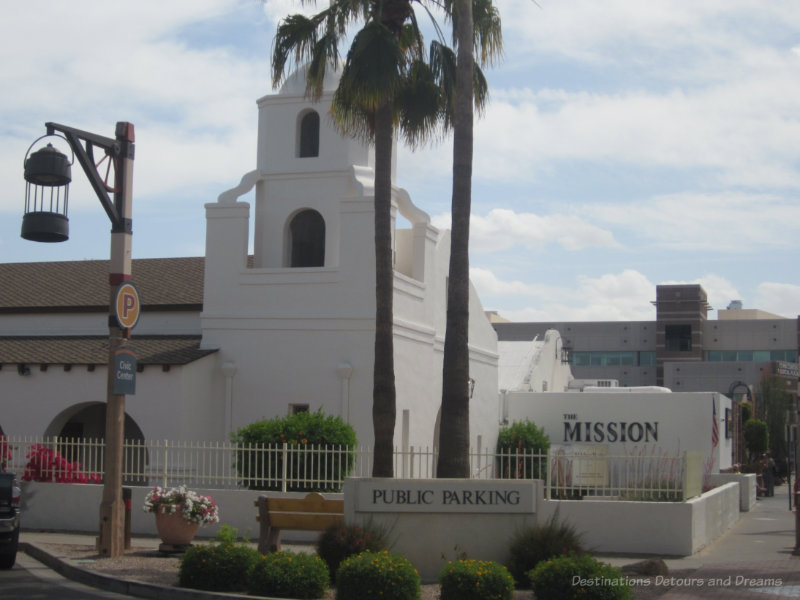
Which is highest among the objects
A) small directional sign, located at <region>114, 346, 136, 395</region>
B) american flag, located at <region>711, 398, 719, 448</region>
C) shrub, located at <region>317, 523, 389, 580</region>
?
small directional sign, located at <region>114, 346, 136, 395</region>

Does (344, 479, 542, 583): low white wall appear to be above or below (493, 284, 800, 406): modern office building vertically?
below

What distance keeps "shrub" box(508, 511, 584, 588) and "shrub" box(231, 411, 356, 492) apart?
6.20m

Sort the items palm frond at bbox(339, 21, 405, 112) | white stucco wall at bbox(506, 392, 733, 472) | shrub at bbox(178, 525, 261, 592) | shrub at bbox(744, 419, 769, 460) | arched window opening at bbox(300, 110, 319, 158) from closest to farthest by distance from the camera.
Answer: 1. shrub at bbox(178, 525, 261, 592)
2. palm frond at bbox(339, 21, 405, 112)
3. arched window opening at bbox(300, 110, 319, 158)
4. white stucco wall at bbox(506, 392, 733, 472)
5. shrub at bbox(744, 419, 769, 460)

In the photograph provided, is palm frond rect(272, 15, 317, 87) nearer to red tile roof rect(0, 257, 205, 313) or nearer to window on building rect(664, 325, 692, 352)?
red tile roof rect(0, 257, 205, 313)

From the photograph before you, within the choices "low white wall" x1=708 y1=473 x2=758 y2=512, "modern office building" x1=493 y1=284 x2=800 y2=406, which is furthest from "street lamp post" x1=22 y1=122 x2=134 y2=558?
"modern office building" x1=493 y1=284 x2=800 y2=406

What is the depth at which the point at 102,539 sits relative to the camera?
1404 cm

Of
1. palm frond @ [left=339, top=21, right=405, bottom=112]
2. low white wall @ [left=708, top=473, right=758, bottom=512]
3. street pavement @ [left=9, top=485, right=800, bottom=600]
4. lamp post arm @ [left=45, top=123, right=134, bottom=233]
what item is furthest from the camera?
low white wall @ [left=708, top=473, right=758, bottom=512]

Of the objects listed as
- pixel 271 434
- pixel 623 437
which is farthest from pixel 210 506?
pixel 623 437

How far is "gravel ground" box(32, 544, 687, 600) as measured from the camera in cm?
1175

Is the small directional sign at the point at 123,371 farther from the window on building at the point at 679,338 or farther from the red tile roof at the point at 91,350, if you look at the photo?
the window on building at the point at 679,338

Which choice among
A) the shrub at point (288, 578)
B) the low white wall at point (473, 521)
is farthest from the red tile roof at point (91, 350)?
the shrub at point (288, 578)

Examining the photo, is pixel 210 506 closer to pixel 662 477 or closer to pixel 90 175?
pixel 90 175

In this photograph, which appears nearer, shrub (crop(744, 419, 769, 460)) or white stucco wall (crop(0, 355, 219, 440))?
white stucco wall (crop(0, 355, 219, 440))

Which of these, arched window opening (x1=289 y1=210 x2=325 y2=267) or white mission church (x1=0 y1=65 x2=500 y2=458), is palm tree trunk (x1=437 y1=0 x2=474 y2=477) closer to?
white mission church (x1=0 y1=65 x2=500 y2=458)
